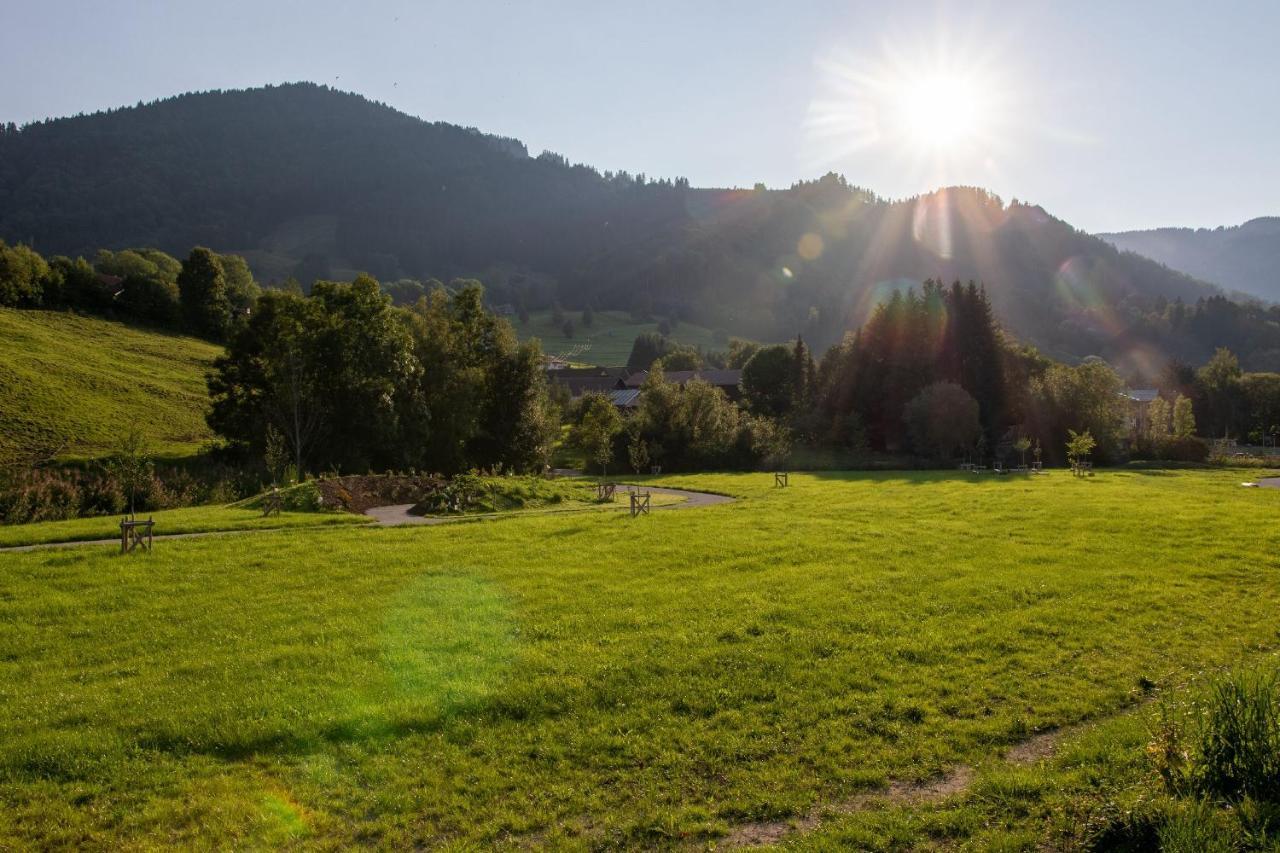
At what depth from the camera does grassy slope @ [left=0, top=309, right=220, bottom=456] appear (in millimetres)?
44628

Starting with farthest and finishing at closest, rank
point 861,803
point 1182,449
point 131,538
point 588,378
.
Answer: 1. point 588,378
2. point 1182,449
3. point 131,538
4. point 861,803

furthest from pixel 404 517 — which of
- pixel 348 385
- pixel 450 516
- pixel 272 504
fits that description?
pixel 348 385

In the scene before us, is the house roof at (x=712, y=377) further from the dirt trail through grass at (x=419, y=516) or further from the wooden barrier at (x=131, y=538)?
the wooden barrier at (x=131, y=538)

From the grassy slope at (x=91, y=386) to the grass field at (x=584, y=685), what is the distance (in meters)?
→ 34.9

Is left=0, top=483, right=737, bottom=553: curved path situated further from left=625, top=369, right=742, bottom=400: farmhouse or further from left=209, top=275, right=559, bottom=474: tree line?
left=625, top=369, right=742, bottom=400: farmhouse

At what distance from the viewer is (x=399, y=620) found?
13531mm

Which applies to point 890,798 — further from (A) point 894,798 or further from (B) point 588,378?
(B) point 588,378

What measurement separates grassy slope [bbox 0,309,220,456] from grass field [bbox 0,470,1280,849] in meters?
34.9

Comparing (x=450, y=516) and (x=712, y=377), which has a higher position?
(x=712, y=377)

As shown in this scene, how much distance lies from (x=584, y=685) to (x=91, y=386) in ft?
186

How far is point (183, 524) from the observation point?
22156mm

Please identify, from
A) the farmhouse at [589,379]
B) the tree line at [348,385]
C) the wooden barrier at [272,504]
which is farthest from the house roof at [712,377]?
the wooden barrier at [272,504]

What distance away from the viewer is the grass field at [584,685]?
764 centimetres

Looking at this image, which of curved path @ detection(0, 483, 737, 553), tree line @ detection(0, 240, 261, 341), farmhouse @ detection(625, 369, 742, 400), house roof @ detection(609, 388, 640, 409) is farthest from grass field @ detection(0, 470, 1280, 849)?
farmhouse @ detection(625, 369, 742, 400)
